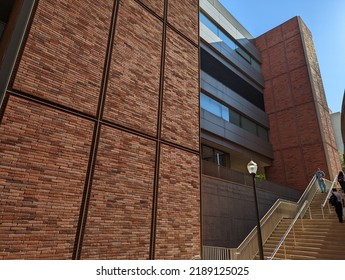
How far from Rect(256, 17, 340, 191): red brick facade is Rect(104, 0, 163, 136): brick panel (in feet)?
56.5

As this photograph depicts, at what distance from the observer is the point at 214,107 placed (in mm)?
18922

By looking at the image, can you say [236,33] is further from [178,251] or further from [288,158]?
[178,251]

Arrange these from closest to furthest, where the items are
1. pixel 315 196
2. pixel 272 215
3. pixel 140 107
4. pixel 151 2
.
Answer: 1. pixel 140 107
2. pixel 151 2
3. pixel 272 215
4. pixel 315 196

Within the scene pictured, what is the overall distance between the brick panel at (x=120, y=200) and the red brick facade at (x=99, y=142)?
3 cm

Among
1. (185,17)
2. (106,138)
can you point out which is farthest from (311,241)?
(185,17)

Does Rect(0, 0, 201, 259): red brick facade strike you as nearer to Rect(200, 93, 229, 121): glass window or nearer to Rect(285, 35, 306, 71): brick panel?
Rect(200, 93, 229, 121): glass window

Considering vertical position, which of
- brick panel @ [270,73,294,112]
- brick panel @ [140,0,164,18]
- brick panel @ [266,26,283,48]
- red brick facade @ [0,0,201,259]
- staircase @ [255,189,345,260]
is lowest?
staircase @ [255,189,345,260]

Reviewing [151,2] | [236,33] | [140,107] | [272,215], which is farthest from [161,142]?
[236,33]

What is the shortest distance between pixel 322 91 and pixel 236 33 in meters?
10.1

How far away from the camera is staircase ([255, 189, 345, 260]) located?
29.9 ft

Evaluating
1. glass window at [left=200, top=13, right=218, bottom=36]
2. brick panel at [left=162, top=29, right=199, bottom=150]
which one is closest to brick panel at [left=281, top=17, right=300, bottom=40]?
glass window at [left=200, top=13, right=218, bottom=36]

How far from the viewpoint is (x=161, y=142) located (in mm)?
8453

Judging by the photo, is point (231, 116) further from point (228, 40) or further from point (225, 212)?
point (225, 212)

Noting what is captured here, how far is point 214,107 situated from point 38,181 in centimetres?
1501
